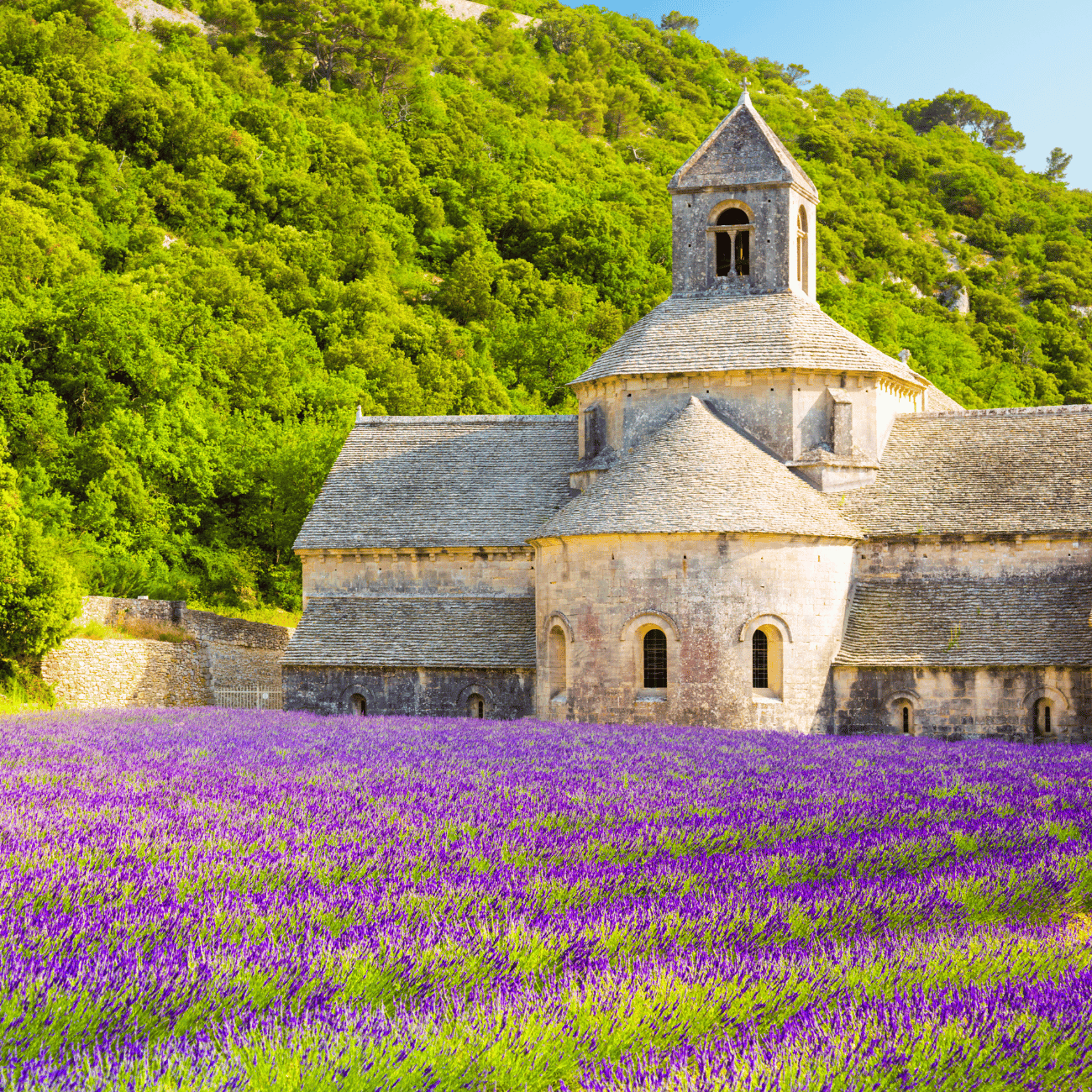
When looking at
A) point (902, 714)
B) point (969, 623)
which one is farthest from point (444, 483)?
point (969, 623)

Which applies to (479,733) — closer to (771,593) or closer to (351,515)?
(771,593)

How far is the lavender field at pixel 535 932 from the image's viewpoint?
500 cm

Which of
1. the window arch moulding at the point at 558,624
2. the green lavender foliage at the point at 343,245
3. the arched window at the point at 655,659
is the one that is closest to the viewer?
the arched window at the point at 655,659

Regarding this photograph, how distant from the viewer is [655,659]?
2927 cm

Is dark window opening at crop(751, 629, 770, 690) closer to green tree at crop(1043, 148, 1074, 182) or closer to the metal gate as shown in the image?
the metal gate

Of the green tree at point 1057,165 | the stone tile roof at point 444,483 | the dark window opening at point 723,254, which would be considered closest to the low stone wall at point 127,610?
the stone tile roof at point 444,483

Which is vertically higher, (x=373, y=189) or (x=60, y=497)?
(x=373, y=189)

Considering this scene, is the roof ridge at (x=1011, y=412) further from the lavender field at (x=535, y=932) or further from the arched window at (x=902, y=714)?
the lavender field at (x=535, y=932)

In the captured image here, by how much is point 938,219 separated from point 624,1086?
112231 mm

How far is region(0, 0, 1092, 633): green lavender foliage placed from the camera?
51469 millimetres

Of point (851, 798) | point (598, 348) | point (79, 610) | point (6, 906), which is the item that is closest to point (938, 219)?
point (598, 348)

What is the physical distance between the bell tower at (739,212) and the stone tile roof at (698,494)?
242 inches

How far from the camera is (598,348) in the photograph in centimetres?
7431

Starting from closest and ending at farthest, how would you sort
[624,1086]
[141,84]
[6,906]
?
[624,1086], [6,906], [141,84]
